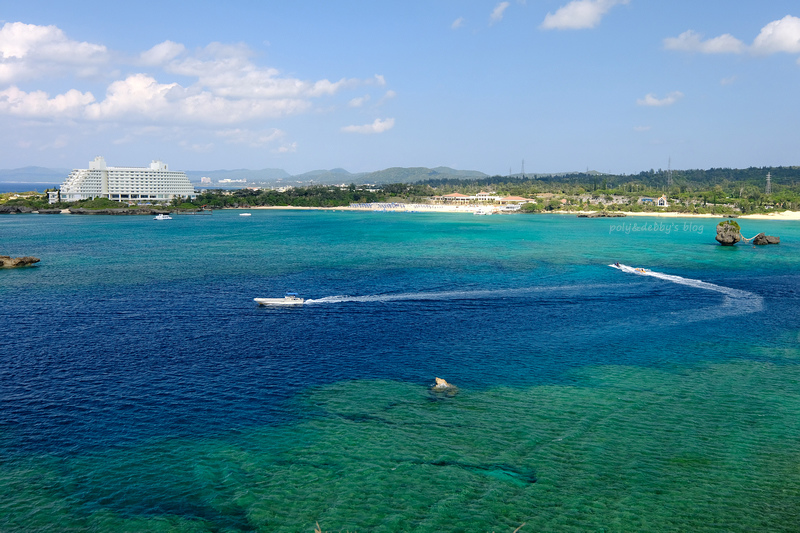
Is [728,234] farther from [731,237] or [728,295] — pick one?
[728,295]

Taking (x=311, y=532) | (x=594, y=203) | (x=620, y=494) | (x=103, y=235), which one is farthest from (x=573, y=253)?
(x=594, y=203)

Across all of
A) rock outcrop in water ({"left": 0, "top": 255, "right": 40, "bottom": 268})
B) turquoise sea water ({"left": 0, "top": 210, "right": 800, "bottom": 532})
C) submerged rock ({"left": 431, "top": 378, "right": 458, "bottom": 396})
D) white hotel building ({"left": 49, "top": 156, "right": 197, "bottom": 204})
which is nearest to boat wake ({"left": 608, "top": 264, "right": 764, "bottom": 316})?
turquoise sea water ({"left": 0, "top": 210, "right": 800, "bottom": 532})

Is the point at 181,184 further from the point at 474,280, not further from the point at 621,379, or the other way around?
the point at 621,379

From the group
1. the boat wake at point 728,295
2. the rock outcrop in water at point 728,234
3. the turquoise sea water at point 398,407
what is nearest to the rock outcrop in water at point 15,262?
the turquoise sea water at point 398,407

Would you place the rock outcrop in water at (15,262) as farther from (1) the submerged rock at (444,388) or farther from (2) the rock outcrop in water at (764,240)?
(2) the rock outcrop in water at (764,240)

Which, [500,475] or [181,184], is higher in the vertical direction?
[181,184]

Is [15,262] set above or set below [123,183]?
below

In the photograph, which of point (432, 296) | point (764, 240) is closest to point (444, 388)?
point (432, 296)
